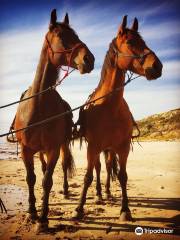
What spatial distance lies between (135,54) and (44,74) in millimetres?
1456

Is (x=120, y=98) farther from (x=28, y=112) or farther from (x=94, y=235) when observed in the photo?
(x=94, y=235)

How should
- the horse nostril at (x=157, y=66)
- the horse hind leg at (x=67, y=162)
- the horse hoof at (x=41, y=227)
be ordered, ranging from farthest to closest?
the horse hind leg at (x=67, y=162) → the horse hoof at (x=41, y=227) → the horse nostril at (x=157, y=66)

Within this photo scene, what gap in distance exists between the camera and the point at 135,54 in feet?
14.4

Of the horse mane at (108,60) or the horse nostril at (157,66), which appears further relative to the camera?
the horse mane at (108,60)

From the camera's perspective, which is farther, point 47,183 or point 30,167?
point 30,167

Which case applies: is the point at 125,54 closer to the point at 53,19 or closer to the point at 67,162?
the point at 53,19

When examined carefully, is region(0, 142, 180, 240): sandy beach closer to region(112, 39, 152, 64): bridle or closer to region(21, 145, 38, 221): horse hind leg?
region(21, 145, 38, 221): horse hind leg

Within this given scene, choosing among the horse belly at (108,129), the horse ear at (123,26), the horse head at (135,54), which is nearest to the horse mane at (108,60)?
the horse head at (135,54)

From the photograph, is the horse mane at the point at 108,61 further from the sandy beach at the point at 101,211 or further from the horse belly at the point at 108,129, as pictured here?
the sandy beach at the point at 101,211

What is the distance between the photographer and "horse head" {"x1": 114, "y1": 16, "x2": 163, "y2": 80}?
162 inches

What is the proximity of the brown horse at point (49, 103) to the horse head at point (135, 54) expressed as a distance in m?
0.74

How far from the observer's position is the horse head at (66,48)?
3982mm

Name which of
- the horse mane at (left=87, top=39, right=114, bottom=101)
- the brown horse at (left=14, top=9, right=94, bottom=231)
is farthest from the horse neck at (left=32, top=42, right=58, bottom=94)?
the horse mane at (left=87, top=39, right=114, bottom=101)

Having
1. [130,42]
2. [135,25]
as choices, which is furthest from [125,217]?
[135,25]
